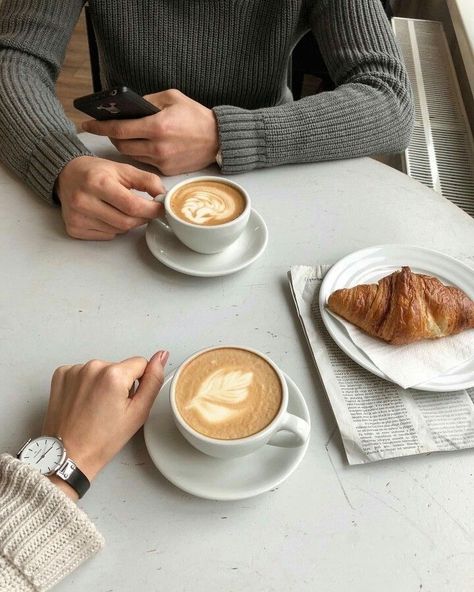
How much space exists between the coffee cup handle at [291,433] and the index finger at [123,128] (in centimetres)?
56

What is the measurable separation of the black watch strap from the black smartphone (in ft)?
1.77

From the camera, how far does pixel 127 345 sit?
2.12 feet

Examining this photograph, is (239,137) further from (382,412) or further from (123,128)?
(382,412)

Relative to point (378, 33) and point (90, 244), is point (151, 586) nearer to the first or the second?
point (90, 244)

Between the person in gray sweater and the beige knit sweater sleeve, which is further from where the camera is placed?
the person in gray sweater

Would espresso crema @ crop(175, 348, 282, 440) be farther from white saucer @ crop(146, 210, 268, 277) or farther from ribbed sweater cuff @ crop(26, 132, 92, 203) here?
ribbed sweater cuff @ crop(26, 132, 92, 203)

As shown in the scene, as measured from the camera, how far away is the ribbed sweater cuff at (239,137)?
88 cm

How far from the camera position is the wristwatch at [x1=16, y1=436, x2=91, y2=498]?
1.62 feet

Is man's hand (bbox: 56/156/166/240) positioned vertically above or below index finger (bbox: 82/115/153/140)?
below

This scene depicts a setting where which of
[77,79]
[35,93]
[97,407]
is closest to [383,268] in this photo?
[97,407]

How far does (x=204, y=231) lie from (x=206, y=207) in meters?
0.06

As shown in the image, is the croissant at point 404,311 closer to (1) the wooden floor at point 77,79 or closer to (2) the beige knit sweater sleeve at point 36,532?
(2) the beige knit sweater sleeve at point 36,532

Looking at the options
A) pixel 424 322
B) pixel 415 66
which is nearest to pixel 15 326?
pixel 424 322

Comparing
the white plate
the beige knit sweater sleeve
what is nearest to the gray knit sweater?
the white plate
